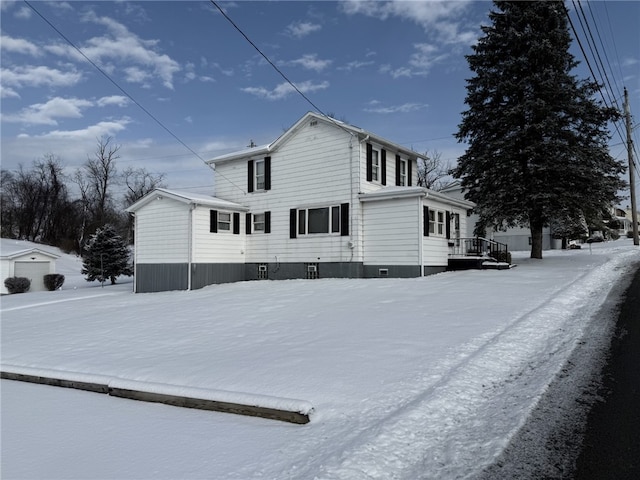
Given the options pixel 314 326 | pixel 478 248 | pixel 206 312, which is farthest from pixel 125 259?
pixel 314 326

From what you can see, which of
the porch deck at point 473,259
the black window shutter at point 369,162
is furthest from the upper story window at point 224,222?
the porch deck at point 473,259

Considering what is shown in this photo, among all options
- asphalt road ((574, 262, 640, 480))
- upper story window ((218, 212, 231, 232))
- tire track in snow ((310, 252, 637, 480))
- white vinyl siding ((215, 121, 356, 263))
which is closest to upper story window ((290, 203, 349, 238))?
white vinyl siding ((215, 121, 356, 263))

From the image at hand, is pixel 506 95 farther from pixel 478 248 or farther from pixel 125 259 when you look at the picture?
pixel 125 259

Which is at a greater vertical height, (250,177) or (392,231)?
(250,177)

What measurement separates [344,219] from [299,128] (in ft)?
15.3

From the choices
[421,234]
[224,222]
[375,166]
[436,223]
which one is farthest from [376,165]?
[224,222]

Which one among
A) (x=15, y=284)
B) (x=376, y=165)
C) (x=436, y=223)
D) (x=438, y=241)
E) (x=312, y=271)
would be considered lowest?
(x=15, y=284)

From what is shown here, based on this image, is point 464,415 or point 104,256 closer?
point 464,415

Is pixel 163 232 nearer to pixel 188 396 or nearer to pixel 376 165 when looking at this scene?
pixel 376 165

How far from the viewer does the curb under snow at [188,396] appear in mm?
4367

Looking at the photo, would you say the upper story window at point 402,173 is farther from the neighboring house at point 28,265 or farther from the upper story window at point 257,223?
the neighboring house at point 28,265

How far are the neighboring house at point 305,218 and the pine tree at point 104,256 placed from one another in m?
10.8

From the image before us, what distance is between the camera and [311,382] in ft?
17.3

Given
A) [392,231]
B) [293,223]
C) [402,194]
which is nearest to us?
[402,194]
